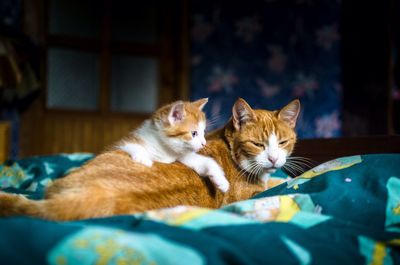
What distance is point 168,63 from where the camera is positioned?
12.6 ft

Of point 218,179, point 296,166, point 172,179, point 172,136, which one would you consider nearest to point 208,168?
point 218,179

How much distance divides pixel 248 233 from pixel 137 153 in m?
0.65

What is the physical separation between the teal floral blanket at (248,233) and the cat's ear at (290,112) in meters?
0.34

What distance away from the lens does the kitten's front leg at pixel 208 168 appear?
48.3 inches

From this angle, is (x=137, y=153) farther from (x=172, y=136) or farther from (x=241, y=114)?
(x=241, y=114)

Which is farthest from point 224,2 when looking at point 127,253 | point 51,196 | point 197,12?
point 127,253

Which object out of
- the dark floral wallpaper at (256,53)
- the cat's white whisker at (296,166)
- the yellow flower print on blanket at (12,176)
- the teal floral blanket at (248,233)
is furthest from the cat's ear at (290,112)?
the dark floral wallpaper at (256,53)

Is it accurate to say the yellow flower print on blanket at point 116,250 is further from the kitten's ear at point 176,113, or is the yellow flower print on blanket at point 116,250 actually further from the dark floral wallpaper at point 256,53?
the dark floral wallpaper at point 256,53

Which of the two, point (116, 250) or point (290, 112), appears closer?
point (116, 250)

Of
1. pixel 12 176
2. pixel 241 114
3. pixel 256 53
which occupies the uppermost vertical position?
pixel 256 53

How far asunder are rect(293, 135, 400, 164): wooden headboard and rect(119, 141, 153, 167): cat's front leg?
0.73m

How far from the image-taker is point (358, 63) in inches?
127

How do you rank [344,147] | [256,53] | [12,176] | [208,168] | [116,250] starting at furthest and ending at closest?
[256,53] < [12,176] < [344,147] < [208,168] < [116,250]

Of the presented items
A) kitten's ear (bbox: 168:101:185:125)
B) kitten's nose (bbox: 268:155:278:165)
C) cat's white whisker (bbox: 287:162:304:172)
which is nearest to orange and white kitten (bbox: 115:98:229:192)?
kitten's ear (bbox: 168:101:185:125)
